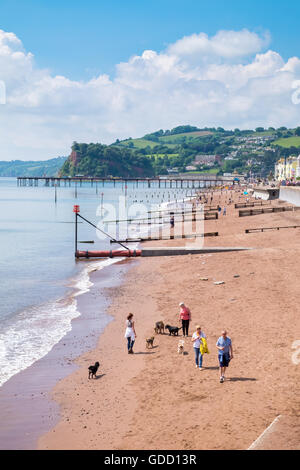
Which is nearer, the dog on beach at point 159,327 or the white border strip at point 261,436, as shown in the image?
the white border strip at point 261,436

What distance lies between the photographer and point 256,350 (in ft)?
52.7

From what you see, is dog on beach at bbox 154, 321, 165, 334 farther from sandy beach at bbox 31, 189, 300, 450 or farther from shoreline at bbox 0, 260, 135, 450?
shoreline at bbox 0, 260, 135, 450

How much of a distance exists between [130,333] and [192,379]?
354 centimetres

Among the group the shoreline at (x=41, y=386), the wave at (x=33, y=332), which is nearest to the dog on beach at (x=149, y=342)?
the shoreline at (x=41, y=386)

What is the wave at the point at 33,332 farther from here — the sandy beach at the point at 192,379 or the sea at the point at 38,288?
the sandy beach at the point at 192,379

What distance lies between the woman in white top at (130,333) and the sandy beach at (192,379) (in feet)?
1.21

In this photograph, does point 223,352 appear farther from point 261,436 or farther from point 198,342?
point 261,436

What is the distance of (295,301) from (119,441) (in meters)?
12.2

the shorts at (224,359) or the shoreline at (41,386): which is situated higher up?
the shorts at (224,359)

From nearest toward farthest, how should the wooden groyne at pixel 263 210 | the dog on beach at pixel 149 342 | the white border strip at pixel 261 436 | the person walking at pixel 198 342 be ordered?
the white border strip at pixel 261 436, the person walking at pixel 198 342, the dog on beach at pixel 149 342, the wooden groyne at pixel 263 210

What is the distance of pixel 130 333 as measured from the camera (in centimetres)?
1723

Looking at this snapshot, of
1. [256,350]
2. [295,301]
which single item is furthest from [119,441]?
[295,301]

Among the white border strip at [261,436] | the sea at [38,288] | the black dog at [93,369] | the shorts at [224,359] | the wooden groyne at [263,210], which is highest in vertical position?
the wooden groyne at [263,210]

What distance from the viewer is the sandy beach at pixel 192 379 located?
37.0 ft
